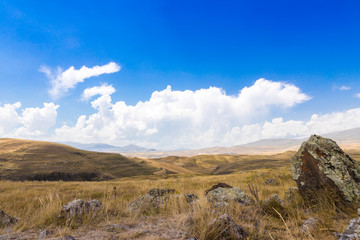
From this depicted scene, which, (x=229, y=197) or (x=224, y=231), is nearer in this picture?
(x=224, y=231)

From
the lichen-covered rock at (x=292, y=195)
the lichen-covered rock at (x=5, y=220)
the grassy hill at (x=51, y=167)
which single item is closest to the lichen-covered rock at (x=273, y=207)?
the lichen-covered rock at (x=292, y=195)

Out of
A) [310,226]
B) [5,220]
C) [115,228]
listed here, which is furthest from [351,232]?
[5,220]

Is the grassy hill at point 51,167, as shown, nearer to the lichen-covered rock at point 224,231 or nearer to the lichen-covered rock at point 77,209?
the lichen-covered rock at point 77,209

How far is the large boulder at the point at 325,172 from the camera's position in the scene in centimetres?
456

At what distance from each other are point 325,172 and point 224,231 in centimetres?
368

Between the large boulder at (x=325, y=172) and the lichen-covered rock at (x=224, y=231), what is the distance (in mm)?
2963

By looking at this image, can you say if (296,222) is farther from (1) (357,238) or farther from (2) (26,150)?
(2) (26,150)

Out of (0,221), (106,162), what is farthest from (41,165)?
(0,221)

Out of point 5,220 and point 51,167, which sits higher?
point 5,220

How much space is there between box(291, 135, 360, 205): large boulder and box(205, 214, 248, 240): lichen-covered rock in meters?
2.96

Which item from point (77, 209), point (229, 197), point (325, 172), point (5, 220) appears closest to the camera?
point (5, 220)

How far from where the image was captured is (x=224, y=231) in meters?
2.96

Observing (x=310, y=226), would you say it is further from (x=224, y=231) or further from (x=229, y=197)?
(x=229, y=197)

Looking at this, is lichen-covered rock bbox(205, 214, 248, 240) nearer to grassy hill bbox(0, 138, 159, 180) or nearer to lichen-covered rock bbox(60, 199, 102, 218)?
lichen-covered rock bbox(60, 199, 102, 218)
